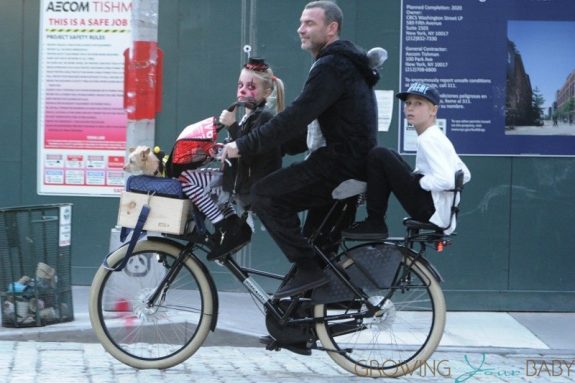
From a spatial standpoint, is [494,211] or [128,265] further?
[494,211]

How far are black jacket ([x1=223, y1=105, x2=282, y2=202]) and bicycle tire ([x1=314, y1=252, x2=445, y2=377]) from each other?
0.80m

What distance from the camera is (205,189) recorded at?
18.4 feet

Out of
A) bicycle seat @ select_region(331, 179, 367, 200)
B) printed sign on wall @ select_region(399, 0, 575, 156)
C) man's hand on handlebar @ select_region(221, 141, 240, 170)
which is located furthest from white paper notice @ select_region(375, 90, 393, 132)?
man's hand on handlebar @ select_region(221, 141, 240, 170)

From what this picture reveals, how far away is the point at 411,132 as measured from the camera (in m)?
8.88

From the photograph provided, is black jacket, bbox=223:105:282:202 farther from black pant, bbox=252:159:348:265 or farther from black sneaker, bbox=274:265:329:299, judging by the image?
black sneaker, bbox=274:265:329:299

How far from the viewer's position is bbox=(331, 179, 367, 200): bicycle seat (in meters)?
5.50

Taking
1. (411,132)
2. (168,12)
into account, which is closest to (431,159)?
(411,132)

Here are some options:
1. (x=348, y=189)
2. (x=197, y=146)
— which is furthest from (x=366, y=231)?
(x=197, y=146)

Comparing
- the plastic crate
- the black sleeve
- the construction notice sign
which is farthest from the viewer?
the construction notice sign

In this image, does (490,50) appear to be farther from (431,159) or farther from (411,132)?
(431,159)

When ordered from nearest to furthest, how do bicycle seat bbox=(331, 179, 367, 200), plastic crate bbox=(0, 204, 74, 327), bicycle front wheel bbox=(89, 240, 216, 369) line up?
1. bicycle seat bbox=(331, 179, 367, 200)
2. bicycle front wheel bbox=(89, 240, 216, 369)
3. plastic crate bbox=(0, 204, 74, 327)

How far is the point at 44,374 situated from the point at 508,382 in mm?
2786

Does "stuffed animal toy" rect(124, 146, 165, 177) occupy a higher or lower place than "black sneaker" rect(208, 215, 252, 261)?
higher

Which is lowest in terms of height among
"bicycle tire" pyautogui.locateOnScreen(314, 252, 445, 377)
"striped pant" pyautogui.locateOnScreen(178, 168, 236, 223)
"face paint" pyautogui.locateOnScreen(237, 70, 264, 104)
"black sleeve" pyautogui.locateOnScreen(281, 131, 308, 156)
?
"bicycle tire" pyautogui.locateOnScreen(314, 252, 445, 377)
